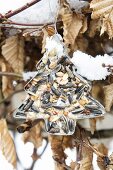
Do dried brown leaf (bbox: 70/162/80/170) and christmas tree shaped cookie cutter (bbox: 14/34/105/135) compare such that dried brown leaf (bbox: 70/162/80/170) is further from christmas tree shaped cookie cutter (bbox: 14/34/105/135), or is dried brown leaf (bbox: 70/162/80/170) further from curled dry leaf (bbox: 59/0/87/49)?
curled dry leaf (bbox: 59/0/87/49)

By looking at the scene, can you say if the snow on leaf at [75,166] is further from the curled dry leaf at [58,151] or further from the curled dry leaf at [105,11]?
the curled dry leaf at [105,11]

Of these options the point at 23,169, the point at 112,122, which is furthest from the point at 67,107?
the point at 23,169

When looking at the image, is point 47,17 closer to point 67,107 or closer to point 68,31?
point 68,31

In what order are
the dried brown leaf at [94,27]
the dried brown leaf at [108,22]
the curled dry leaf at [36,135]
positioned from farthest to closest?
the curled dry leaf at [36,135] → the dried brown leaf at [94,27] → the dried brown leaf at [108,22]

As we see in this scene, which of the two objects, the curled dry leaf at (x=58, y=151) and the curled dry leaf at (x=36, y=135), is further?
the curled dry leaf at (x=36, y=135)

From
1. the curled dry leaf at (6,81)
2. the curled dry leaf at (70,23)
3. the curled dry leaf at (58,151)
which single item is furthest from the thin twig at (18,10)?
the curled dry leaf at (58,151)

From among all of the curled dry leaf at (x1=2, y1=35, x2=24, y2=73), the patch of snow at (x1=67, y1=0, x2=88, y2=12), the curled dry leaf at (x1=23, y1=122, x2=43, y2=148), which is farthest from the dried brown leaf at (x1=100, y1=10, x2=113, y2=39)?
the curled dry leaf at (x1=23, y1=122, x2=43, y2=148)
